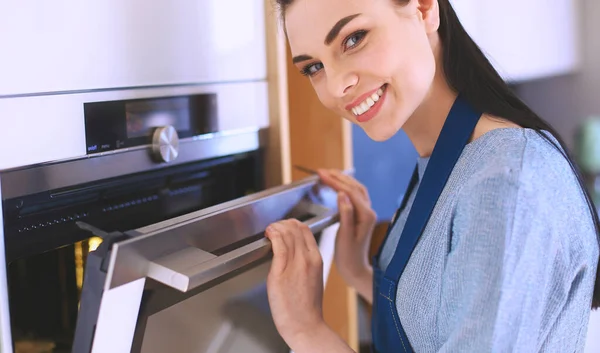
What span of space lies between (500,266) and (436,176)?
0.69ft

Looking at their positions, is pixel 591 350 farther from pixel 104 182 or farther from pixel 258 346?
pixel 104 182

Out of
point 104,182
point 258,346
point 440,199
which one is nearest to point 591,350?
point 440,199

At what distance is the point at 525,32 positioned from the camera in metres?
2.19

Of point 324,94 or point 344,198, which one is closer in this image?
point 324,94

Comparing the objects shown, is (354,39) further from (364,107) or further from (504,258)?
(504,258)

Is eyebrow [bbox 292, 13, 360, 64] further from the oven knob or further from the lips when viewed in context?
the oven knob

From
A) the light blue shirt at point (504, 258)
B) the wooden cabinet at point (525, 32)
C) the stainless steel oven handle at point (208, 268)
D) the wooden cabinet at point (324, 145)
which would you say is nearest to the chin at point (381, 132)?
the light blue shirt at point (504, 258)

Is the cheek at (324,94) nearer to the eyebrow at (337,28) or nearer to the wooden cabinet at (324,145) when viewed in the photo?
the eyebrow at (337,28)

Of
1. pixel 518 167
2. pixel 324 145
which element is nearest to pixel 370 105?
pixel 518 167

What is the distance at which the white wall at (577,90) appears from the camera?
2764 mm

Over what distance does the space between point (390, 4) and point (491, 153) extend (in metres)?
0.23

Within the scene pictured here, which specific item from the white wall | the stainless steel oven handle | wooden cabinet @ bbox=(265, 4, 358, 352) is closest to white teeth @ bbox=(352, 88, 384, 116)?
the stainless steel oven handle

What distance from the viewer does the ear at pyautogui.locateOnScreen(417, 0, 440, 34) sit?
850mm

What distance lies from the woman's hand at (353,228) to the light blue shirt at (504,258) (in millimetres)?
287
